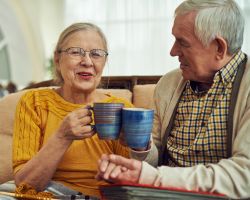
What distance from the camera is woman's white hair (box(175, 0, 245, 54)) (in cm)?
117

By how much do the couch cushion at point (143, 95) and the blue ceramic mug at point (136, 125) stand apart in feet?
2.79

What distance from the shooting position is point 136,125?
0.98 m

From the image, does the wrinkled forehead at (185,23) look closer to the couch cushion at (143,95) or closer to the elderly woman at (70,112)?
the elderly woman at (70,112)

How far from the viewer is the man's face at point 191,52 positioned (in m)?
1.20

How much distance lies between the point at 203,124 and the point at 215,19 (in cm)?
34

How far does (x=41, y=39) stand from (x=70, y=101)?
4.68 m

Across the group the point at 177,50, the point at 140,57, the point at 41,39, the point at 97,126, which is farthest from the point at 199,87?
the point at 41,39

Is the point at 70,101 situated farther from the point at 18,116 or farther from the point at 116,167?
the point at 116,167

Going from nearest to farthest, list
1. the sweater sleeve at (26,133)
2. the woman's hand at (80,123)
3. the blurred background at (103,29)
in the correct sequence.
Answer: the woman's hand at (80,123) → the sweater sleeve at (26,133) → the blurred background at (103,29)

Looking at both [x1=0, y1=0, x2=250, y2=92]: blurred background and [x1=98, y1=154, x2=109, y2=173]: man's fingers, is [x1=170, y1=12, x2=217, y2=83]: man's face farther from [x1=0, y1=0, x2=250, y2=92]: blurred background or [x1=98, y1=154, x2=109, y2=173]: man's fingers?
[x1=0, y1=0, x2=250, y2=92]: blurred background

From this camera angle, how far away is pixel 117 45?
5.33 m

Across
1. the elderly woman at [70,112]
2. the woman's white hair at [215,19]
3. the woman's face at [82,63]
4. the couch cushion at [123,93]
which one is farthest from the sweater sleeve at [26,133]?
the woman's white hair at [215,19]

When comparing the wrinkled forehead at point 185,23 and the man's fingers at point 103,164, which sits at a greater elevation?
the wrinkled forehead at point 185,23

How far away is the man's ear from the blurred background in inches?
143
